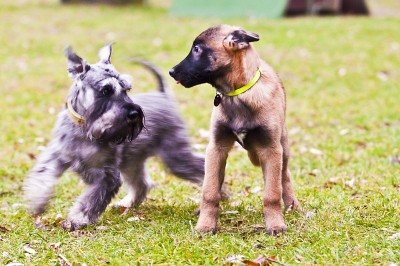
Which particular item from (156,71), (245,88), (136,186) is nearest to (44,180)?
(136,186)

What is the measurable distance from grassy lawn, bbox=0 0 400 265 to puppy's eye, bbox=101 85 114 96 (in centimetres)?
115

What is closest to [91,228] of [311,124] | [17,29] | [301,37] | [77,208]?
[77,208]

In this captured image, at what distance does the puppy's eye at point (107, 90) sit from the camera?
5.54 m

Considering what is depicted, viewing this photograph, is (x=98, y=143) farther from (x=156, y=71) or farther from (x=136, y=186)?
(x=156, y=71)

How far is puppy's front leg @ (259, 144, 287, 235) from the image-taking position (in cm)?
525

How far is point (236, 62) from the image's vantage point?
17.0 ft

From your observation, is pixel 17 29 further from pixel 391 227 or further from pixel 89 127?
pixel 391 227

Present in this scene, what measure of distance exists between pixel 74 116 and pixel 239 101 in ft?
4.77

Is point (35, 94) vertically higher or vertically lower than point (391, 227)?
lower

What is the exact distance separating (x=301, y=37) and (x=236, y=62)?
1217cm

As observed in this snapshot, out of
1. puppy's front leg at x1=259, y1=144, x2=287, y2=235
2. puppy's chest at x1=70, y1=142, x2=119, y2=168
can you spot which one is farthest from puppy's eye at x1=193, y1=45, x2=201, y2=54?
puppy's chest at x1=70, y1=142, x2=119, y2=168

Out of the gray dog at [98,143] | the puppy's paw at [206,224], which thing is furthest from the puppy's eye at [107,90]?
the puppy's paw at [206,224]

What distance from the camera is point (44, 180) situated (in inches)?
226

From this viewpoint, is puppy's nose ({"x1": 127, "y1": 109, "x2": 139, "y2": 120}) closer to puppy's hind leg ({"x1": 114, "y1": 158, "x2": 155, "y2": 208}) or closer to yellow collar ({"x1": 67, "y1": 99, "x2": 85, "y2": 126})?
yellow collar ({"x1": 67, "y1": 99, "x2": 85, "y2": 126})
